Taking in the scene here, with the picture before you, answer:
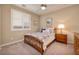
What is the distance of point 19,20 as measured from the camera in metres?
2.05

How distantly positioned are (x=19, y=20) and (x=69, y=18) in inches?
40.5

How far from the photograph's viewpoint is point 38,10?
212cm

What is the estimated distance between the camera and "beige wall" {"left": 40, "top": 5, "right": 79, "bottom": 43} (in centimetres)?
202

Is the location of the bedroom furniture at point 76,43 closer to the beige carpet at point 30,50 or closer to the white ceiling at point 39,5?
the beige carpet at point 30,50

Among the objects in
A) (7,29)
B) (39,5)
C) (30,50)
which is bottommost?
(30,50)

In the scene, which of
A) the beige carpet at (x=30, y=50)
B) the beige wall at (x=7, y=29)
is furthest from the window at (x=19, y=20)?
the beige carpet at (x=30, y=50)

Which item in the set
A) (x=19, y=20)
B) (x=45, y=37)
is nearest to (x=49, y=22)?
(x=45, y=37)

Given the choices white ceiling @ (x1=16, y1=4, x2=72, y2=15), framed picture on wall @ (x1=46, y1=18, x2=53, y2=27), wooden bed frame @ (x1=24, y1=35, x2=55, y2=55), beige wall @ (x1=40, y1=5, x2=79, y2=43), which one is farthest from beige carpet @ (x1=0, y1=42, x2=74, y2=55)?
white ceiling @ (x1=16, y1=4, x2=72, y2=15)

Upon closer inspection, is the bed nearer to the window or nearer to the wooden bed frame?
the wooden bed frame

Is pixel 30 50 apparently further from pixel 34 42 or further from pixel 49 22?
pixel 49 22

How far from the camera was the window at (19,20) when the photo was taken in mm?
1992

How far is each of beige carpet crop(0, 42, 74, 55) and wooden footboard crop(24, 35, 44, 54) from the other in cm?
7

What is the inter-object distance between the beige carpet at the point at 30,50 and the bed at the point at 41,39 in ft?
0.28
